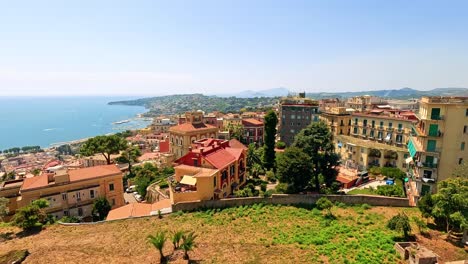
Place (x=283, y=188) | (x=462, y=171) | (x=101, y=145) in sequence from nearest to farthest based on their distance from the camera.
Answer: (x=462, y=171) → (x=283, y=188) → (x=101, y=145)

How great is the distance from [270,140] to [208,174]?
21761 mm

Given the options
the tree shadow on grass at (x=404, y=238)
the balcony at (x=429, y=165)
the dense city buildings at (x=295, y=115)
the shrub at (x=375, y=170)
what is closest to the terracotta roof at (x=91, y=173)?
the tree shadow on grass at (x=404, y=238)

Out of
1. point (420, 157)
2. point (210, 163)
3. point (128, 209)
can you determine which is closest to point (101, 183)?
point (128, 209)

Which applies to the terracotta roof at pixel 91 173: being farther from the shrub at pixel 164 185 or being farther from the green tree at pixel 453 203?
the green tree at pixel 453 203

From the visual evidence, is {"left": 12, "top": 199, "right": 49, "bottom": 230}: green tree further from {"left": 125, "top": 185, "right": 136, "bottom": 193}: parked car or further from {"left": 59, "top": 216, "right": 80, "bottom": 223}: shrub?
{"left": 125, "top": 185, "right": 136, "bottom": 193}: parked car

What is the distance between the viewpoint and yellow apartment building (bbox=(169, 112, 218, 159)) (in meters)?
62.8

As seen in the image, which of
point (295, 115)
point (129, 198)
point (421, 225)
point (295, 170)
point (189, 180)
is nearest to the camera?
point (421, 225)

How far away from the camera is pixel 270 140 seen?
5425 centimetres

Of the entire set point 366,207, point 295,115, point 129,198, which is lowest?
point 129,198

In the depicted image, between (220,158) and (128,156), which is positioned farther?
(128,156)

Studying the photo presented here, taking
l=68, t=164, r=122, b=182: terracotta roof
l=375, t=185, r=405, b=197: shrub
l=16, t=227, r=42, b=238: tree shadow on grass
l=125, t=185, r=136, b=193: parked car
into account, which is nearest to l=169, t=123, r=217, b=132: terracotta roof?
l=125, t=185, r=136, b=193: parked car

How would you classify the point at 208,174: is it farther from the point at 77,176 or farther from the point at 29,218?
the point at 77,176

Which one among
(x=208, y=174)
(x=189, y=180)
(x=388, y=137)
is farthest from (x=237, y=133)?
(x=189, y=180)

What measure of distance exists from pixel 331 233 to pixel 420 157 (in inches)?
698
